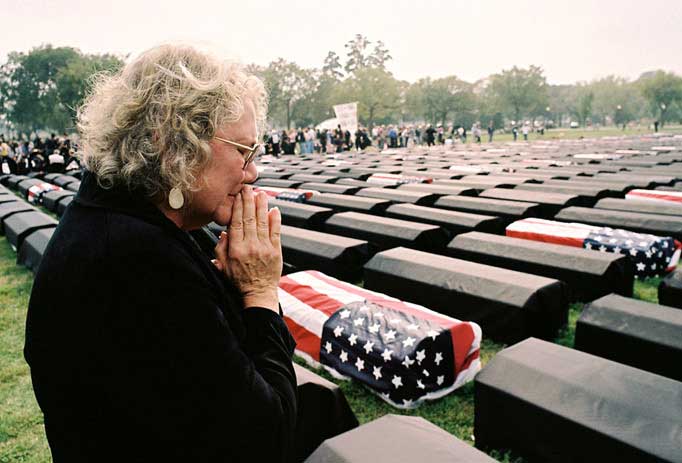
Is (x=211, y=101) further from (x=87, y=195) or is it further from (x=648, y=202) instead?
(x=648, y=202)

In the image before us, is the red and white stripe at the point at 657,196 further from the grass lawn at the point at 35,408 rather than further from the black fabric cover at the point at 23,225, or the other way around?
the black fabric cover at the point at 23,225

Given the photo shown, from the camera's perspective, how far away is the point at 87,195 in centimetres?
142

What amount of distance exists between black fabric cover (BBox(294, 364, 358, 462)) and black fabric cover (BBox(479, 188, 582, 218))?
7.57 m

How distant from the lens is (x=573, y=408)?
2.80 m

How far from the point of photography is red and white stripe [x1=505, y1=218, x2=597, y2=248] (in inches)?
281

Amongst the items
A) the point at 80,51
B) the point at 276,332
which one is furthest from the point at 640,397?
the point at 80,51

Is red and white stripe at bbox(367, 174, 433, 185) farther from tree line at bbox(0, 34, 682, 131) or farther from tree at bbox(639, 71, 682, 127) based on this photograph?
tree at bbox(639, 71, 682, 127)

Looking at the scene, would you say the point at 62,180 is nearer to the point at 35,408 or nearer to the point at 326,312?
the point at 35,408

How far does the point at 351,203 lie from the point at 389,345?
6.96 meters

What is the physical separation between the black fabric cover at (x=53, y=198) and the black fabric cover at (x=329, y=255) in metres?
8.13

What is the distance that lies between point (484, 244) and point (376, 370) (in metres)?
3.46

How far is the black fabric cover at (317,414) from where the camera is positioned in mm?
2795

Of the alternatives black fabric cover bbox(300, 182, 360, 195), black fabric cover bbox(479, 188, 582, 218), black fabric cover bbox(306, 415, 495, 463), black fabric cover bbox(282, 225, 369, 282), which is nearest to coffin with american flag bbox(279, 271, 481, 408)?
black fabric cover bbox(306, 415, 495, 463)

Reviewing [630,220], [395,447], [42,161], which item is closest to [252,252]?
[395,447]
